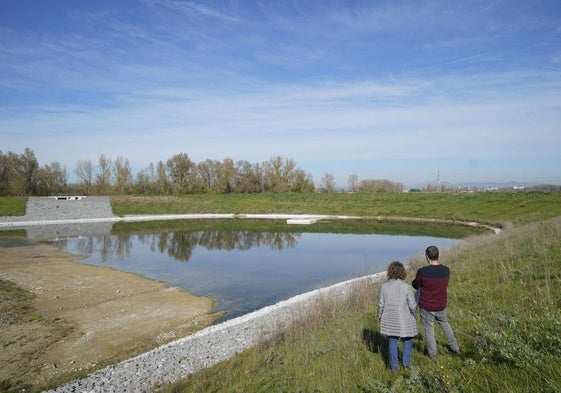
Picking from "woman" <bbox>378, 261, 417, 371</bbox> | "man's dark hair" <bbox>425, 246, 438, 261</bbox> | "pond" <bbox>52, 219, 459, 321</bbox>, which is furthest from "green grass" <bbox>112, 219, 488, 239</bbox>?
"woman" <bbox>378, 261, 417, 371</bbox>

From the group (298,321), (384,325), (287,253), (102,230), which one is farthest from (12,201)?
(384,325)

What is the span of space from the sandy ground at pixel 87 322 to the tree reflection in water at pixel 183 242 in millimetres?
6186

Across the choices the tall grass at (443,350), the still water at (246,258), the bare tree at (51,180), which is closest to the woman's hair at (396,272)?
the tall grass at (443,350)

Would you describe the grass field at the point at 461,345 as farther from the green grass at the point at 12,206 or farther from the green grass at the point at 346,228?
the green grass at the point at 12,206

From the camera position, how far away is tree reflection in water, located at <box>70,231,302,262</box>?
25.6 metres

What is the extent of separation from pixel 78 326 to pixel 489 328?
403 inches

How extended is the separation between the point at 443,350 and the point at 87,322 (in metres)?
9.70

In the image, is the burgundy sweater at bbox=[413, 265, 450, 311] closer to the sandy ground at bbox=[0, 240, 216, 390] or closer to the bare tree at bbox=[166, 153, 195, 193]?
the sandy ground at bbox=[0, 240, 216, 390]

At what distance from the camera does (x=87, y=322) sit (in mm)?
11250

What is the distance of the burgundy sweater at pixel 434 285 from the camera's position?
5.58 metres

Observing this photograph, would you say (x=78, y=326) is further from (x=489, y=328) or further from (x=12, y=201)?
(x=12, y=201)

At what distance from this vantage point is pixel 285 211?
181 feet

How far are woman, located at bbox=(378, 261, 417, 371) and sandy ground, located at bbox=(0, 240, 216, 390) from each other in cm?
627

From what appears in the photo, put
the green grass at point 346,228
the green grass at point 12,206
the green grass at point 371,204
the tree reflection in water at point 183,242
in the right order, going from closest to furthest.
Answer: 1. the tree reflection in water at point 183,242
2. the green grass at point 346,228
3. the green grass at point 371,204
4. the green grass at point 12,206
